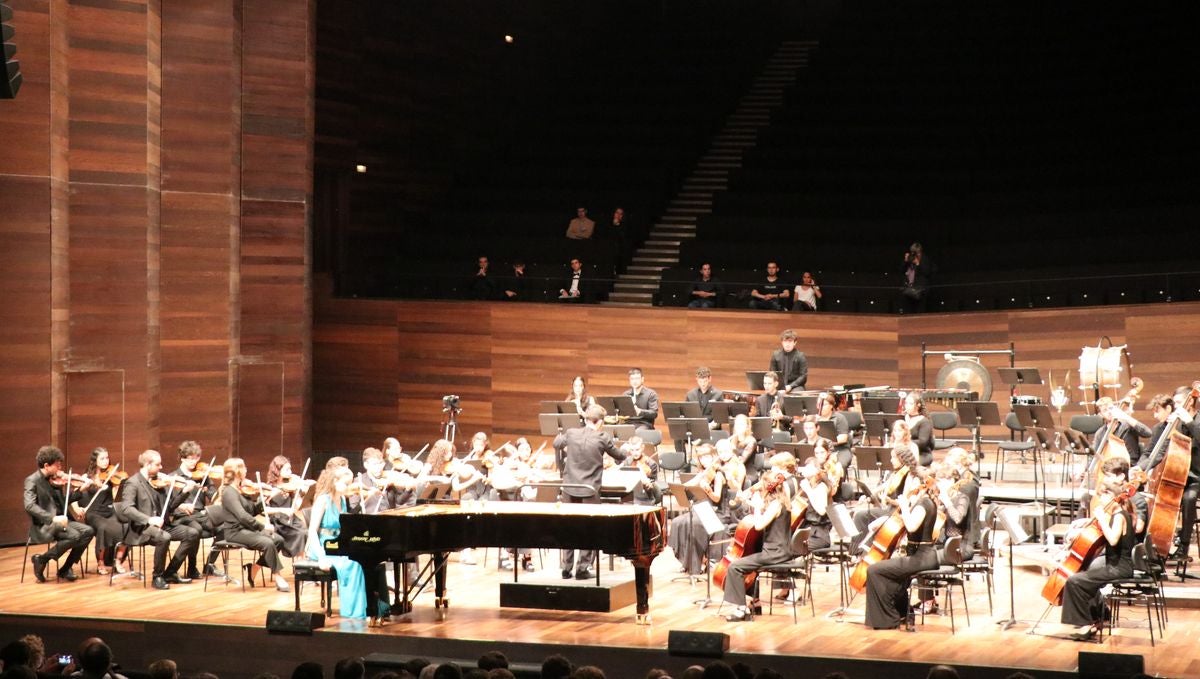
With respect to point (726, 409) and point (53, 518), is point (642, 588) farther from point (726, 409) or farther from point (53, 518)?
point (53, 518)

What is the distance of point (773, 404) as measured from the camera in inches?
493

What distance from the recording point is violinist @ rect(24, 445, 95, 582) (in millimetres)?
10891

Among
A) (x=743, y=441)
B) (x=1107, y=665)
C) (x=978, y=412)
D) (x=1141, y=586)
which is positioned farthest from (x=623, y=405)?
(x=1107, y=665)

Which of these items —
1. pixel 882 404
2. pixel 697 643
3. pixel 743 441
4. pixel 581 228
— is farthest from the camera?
pixel 581 228

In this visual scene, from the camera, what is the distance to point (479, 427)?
53.6ft

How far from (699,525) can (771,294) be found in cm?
508

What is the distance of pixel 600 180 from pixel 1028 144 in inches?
209

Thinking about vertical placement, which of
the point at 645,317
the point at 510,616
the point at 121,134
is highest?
the point at 121,134

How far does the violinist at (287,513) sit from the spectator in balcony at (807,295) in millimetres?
6232

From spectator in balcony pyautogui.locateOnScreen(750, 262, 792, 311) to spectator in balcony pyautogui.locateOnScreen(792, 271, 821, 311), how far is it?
106 millimetres

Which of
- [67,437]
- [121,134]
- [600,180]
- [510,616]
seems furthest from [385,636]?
[600,180]

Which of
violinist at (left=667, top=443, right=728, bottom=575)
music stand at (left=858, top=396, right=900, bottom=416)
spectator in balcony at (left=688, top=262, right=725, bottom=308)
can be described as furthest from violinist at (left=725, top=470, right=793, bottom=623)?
spectator in balcony at (left=688, top=262, right=725, bottom=308)

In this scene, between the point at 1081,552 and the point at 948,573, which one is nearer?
the point at 1081,552

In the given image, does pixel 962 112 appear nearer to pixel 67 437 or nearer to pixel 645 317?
pixel 645 317
